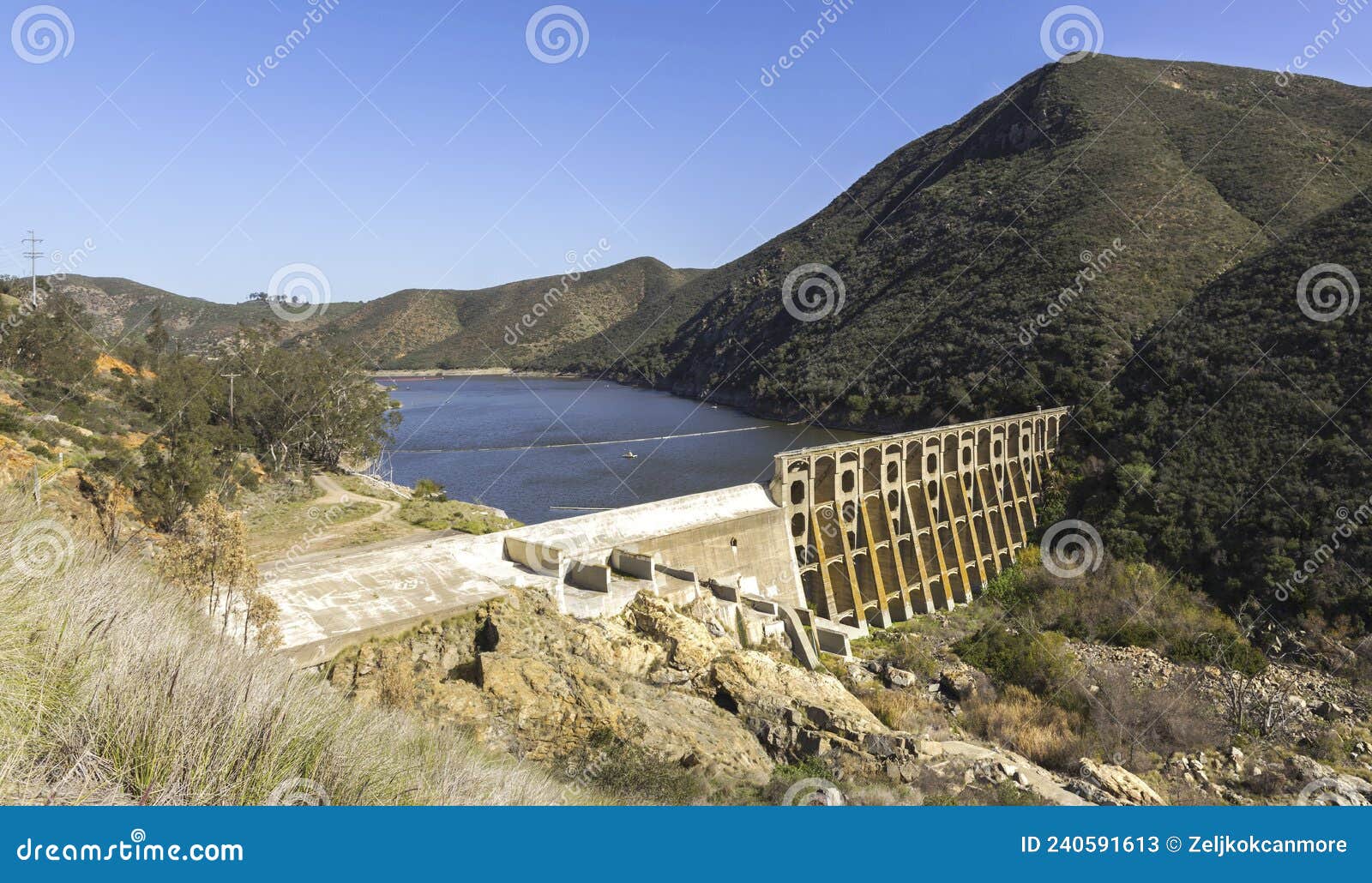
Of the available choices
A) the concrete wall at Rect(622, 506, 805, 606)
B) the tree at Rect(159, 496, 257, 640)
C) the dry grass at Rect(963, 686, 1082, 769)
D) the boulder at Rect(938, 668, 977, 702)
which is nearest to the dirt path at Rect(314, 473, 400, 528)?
the concrete wall at Rect(622, 506, 805, 606)

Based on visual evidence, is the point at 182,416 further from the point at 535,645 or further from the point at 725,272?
the point at 725,272

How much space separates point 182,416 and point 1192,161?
69335mm

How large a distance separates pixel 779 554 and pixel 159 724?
20859mm

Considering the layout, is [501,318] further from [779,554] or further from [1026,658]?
[1026,658]

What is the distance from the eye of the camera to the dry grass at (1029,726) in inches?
690

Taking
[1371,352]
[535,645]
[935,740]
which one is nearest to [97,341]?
[535,645]

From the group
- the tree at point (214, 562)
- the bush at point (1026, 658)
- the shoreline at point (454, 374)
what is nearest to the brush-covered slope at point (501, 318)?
the shoreline at point (454, 374)

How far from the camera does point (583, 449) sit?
2394 inches

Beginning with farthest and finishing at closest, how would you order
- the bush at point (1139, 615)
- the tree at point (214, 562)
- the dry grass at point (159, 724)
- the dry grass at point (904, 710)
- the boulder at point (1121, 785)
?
the bush at point (1139, 615) → the dry grass at point (904, 710) → the boulder at point (1121, 785) → the tree at point (214, 562) → the dry grass at point (159, 724)

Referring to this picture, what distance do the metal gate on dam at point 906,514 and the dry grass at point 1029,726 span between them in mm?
6829

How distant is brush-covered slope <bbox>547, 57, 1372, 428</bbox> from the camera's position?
160ft

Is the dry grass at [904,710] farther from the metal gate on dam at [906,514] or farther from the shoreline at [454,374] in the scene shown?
the shoreline at [454,374]

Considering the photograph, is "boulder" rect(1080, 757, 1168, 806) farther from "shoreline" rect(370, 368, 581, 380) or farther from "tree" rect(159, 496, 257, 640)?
"shoreline" rect(370, 368, 581, 380)

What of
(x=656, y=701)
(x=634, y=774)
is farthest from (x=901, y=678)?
(x=634, y=774)
